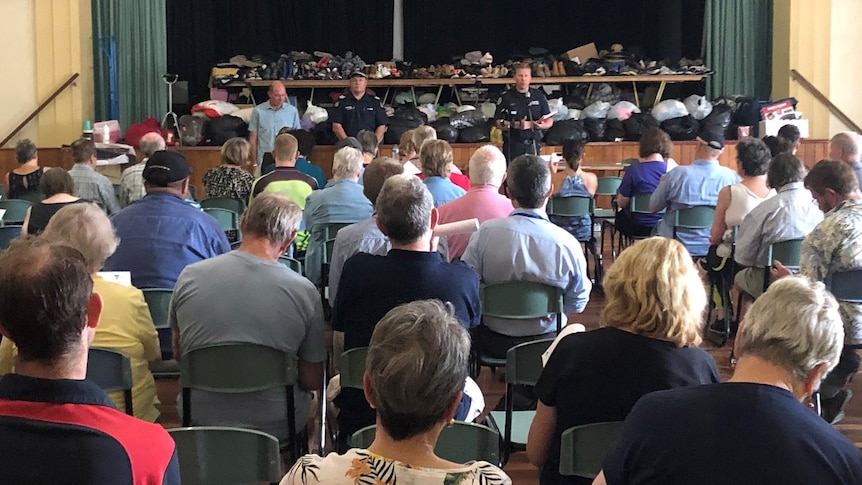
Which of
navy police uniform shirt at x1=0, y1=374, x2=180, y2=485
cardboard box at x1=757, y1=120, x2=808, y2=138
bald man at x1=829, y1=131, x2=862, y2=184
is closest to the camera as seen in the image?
navy police uniform shirt at x1=0, y1=374, x2=180, y2=485

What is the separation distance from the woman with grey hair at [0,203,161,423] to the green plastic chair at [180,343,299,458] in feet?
0.83

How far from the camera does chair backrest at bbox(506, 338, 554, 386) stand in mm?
3145

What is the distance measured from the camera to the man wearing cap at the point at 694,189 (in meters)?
6.22

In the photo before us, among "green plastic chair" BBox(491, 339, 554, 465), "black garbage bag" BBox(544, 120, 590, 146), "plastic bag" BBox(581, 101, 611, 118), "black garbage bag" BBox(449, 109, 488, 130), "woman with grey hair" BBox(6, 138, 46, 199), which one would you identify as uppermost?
"plastic bag" BBox(581, 101, 611, 118)

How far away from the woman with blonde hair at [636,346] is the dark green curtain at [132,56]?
9.42 m

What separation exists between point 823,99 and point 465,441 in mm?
9795

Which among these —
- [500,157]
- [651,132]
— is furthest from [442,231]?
[651,132]

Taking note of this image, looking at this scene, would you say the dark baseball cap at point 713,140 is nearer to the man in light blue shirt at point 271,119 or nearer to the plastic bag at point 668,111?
the man in light blue shirt at point 271,119

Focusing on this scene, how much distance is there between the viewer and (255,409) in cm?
321

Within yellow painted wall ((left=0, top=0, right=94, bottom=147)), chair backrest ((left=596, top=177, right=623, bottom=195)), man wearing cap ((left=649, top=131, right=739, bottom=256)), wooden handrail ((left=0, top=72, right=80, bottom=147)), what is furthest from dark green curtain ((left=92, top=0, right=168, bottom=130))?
man wearing cap ((left=649, top=131, right=739, bottom=256))

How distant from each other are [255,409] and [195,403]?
0.20 meters

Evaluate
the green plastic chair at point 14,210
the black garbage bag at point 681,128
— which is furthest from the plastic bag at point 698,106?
the green plastic chair at point 14,210

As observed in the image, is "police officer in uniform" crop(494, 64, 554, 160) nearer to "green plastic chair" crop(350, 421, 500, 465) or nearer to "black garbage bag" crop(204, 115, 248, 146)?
"black garbage bag" crop(204, 115, 248, 146)

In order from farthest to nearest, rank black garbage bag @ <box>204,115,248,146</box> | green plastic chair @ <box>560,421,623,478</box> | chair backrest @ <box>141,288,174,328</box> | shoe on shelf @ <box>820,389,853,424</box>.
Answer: black garbage bag @ <box>204,115,248,146</box>
shoe on shelf @ <box>820,389,853,424</box>
chair backrest @ <box>141,288,174,328</box>
green plastic chair @ <box>560,421,623,478</box>
